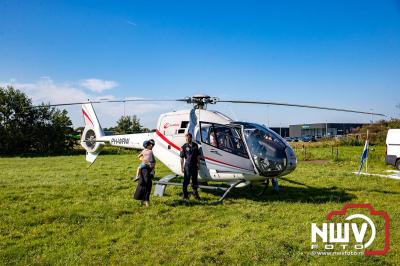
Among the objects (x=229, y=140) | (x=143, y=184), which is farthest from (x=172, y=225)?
(x=229, y=140)

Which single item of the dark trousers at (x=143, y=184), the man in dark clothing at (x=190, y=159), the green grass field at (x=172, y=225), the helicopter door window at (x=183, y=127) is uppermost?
the helicopter door window at (x=183, y=127)

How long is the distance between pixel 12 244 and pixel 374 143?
40.5 meters

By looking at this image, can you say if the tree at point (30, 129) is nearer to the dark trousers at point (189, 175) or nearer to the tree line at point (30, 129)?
the tree line at point (30, 129)

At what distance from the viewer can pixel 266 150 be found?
890 centimetres

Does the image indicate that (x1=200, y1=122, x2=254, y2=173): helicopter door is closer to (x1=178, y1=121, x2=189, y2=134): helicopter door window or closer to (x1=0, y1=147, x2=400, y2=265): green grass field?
(x1=178, y1=121, x2=189, y2=134): helicopter door window

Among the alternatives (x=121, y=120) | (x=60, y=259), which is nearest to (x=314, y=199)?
(x=60, y=259)

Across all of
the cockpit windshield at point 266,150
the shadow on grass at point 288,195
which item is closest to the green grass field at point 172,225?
the shadow on grass at point 288,195

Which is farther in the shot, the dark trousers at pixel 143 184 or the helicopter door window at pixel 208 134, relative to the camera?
the helicopter door window at pixel 208 134

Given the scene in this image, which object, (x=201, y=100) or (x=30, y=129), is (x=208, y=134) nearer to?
(x=201, y=100)

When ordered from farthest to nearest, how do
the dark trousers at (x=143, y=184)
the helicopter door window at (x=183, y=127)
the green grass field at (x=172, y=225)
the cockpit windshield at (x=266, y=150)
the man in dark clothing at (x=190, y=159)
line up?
the helicopter door window at (x=183, y=127) → the man in dark clothing at (x=190, y=159) → the dark trousers at (x=143, y=184) → the cockpit windshield at (x=266, y=150) → the green grass field at (x=172, y=225)

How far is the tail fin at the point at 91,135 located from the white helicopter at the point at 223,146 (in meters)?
3.78

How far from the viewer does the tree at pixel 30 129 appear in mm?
38531

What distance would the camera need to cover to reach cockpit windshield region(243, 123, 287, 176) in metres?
8.80

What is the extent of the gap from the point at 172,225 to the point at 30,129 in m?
38.2
